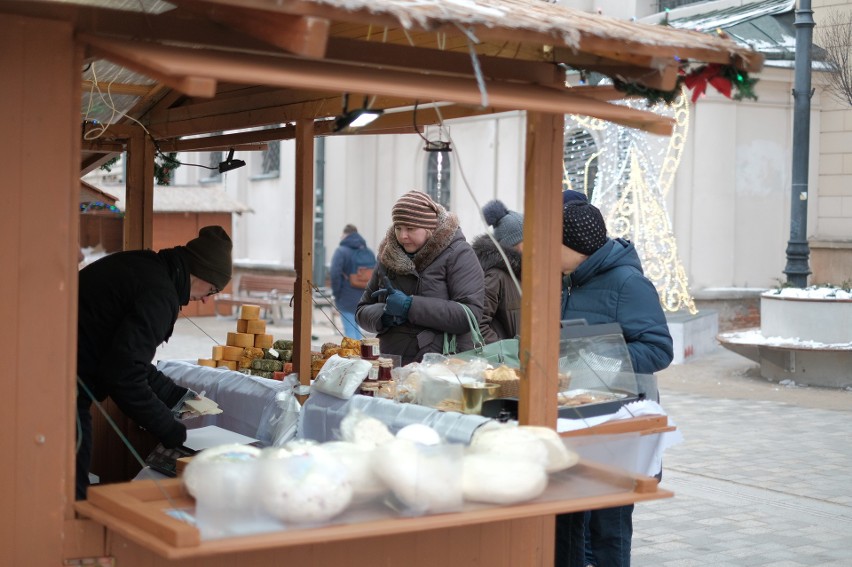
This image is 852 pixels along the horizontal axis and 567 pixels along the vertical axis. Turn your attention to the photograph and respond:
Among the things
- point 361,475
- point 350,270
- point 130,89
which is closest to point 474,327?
point 130,89

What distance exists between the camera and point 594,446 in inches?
140

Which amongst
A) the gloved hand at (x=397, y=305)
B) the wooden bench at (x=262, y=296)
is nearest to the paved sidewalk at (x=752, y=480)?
the gloved hand at (x=397, y=305)

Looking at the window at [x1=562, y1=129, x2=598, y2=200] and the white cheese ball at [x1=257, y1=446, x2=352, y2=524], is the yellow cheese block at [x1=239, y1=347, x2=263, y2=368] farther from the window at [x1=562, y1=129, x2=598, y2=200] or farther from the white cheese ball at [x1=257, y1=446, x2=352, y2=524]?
the window at [x1=562, y1=129, x2=598, y2=200]

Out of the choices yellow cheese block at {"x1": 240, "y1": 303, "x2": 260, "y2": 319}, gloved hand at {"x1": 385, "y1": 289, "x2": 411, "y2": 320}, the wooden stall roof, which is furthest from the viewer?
yellow cheese block at {"x1": 240, "y1": 303, "x2": 260, "y2": 319}

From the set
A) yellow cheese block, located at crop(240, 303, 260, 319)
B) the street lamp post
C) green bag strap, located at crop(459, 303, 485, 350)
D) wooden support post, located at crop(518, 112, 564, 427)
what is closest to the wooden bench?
the street lamp post

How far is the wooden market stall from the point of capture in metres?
2.73

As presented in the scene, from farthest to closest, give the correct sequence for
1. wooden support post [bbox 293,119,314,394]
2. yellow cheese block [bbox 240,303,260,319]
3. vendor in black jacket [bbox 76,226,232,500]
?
1. yellow cheese block [bbox 240,303,260,319]
2. wooden support post [bbox 293,119,314,394]
3. vendor in black jacket [bbox 76,226,232,500]

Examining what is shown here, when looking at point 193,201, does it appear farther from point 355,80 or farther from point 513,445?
point 355,80

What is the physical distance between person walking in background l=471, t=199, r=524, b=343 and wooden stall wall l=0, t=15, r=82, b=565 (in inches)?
126

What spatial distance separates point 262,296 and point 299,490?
1851 cm

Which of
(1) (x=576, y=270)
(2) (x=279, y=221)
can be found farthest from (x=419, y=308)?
(2) (x=279, y=221)

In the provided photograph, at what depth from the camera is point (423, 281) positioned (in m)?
5.69

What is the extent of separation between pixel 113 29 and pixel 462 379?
1891mm

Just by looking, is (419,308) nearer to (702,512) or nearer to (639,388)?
(639,388)
